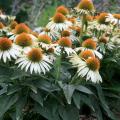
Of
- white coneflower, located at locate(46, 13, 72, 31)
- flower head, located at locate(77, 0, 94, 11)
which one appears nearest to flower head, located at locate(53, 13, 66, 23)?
white coneflower, located at locate(46, 13, 72, 31)

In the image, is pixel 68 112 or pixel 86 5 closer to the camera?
pixel 68 112

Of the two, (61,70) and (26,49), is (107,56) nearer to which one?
(61,70)

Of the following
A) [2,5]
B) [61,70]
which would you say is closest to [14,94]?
[61,70]

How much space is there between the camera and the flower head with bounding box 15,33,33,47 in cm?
357

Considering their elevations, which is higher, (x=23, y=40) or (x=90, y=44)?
(x=23, y=40)

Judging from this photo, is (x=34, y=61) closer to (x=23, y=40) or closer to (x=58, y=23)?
(x=23, y=40)

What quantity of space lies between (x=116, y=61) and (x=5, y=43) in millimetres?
1051

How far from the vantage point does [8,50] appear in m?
3.47

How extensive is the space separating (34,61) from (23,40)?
0.26 metres

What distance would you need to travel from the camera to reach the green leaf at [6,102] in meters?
3.35

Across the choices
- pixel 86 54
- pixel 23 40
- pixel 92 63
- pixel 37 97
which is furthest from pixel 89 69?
pixel 23 40

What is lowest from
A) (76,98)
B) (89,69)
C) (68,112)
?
(68,112)

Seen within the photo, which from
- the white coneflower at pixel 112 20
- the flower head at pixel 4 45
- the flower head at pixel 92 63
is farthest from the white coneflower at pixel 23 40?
the white coneflower at pixel 112 20

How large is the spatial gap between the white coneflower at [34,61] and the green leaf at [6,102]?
9.2 inches
